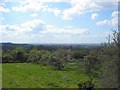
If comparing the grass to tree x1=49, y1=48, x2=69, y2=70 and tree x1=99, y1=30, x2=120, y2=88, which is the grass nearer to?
tree x1=49, y1=48, x2=69, y2=70

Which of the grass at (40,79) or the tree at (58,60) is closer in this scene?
the grass at (40,79)

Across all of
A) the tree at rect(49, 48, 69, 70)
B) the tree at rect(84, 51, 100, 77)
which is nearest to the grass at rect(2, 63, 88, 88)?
the tree at rect(84, 51, 100, 77)

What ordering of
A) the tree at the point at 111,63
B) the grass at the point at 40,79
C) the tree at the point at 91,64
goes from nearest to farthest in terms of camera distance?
1. the tree at the point at 111,63
2. the grass at the point at 40,79
3. the tree at the point at 91,64

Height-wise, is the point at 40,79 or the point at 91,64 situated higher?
the point at 91,64

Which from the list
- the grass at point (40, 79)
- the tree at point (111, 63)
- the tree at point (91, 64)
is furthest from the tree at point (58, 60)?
the tree at point (111, 63)

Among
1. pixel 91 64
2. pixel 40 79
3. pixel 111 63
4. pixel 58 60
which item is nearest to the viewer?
pixel 111 63

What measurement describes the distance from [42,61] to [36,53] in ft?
23.8

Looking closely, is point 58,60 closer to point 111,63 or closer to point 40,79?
point 40,79

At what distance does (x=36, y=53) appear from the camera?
7594 centimetres

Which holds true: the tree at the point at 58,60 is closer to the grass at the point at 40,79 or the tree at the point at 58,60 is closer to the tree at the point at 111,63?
the grass at the point at 40,79

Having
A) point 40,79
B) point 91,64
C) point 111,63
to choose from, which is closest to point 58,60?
point 40,79

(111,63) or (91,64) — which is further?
(91,64)

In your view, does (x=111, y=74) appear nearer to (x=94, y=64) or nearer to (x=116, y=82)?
(x=116, y=82)

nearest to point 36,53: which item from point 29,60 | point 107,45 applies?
point 29,60
